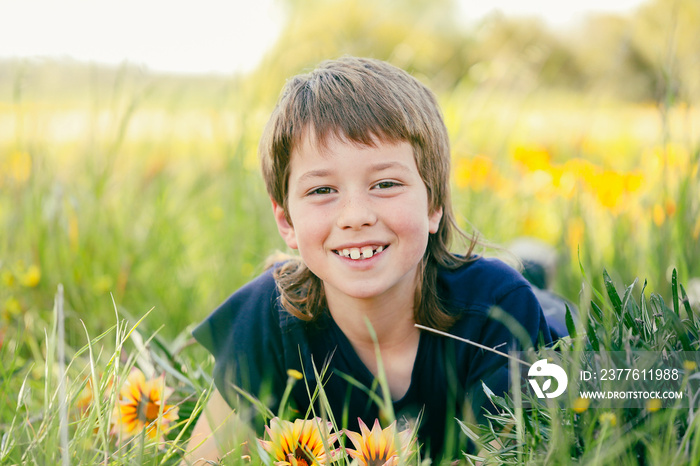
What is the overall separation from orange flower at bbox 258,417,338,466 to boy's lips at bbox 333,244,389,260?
0.43m

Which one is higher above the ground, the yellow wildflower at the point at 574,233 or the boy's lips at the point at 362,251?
the yellow wildflower at the point at 574,233

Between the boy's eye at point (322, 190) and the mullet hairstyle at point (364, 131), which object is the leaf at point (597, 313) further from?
the boy's eye at point (322, 190)

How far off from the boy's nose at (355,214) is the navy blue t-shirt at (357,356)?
39 centimetres

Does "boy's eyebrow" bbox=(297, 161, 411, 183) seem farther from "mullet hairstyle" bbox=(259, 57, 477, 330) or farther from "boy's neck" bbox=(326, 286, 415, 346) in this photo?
"boy's neck" bbox=(326, 286, 415, 346)

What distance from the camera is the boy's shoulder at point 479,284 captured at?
1.60 m

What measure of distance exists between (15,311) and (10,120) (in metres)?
1.01

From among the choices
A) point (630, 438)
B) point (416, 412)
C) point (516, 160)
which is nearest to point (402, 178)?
point (416, 412)

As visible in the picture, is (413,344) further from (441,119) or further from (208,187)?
(208,187)

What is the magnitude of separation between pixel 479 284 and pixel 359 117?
0.57m

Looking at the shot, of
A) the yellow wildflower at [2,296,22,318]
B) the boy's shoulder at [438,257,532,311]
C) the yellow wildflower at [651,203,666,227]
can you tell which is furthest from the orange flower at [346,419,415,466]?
the yellow wildflower at [2,296,22,318]

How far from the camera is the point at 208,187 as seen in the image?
9.27 ft

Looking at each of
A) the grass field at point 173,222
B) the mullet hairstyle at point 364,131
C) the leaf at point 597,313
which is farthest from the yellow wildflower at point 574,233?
the leaf at point 597,313

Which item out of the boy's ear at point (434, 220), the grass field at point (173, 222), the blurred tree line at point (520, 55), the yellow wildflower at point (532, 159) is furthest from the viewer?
the yellow wildflower at point (532, 159)

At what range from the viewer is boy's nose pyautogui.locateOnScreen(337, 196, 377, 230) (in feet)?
4.61
